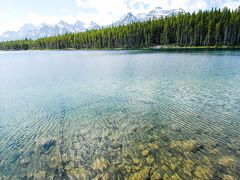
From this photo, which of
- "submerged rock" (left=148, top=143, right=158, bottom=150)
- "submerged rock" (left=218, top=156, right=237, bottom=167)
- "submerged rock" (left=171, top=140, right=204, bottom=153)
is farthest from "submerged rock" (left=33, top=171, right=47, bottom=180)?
"submerged rock" (left=218, top=156, right=237, bottom=167)

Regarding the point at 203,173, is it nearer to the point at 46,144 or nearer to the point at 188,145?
the point at 188,145

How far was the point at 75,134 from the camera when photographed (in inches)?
403

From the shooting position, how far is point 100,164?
7449mm

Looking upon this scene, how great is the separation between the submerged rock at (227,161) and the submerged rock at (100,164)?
520 centimetres

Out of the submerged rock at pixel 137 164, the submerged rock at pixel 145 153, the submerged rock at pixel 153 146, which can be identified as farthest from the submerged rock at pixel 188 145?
the submerged rock at pixel 137 164

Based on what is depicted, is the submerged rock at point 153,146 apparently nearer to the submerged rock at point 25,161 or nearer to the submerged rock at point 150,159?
the submerged rock at point 150,159

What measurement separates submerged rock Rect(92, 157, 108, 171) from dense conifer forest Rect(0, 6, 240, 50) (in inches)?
3774

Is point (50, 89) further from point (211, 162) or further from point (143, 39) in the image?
point (143, 39)

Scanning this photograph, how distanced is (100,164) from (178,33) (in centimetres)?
10301

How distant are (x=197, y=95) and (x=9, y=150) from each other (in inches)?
643

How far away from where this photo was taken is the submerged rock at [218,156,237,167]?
7020 millimetres

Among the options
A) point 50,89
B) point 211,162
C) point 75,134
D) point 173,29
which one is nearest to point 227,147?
A: point 211,162

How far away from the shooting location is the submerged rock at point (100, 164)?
7.20m

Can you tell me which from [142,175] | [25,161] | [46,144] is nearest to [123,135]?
[142,175]
